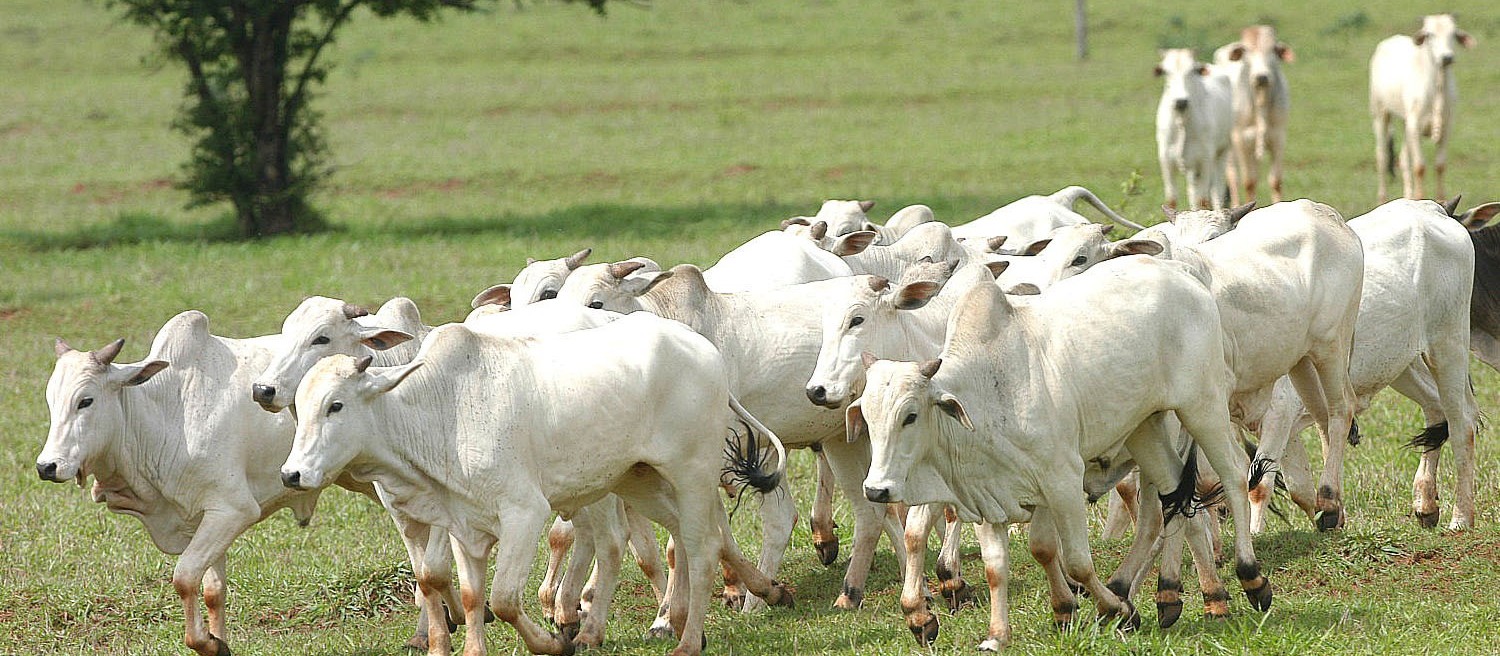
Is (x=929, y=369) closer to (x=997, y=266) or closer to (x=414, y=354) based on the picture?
(x=997, y=266)

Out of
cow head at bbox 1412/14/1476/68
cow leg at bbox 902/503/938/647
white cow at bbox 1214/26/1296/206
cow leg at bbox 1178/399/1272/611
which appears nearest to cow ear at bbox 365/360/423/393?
cow leg at bbox 902/503/938/647

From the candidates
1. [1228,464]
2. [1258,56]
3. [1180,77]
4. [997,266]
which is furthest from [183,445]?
[1258,56]

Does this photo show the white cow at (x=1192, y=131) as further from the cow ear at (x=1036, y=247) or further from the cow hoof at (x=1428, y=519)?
the cow hoof at (x=1428, y=519)

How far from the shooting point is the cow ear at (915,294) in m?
7.43

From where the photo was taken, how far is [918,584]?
6.90 metres

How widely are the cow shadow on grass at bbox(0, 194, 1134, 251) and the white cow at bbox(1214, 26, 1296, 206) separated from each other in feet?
7.71

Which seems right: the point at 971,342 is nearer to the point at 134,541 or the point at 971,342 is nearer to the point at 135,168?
the point at 134,541

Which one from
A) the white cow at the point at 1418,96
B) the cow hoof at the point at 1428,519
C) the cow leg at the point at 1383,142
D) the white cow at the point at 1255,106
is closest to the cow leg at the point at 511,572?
the cow hoof at the point at 1428,519

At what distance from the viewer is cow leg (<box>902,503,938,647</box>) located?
6.80 m

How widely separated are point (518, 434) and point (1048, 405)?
1.87m

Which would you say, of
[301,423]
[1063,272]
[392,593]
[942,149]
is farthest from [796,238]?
[942,149]

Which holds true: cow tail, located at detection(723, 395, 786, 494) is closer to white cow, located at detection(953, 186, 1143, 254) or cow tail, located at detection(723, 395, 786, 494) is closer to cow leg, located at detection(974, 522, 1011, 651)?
cow leg, located at detection(974, 522, 1011, 651)

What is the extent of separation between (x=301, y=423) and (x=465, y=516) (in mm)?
687

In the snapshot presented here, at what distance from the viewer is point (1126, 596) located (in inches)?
271
